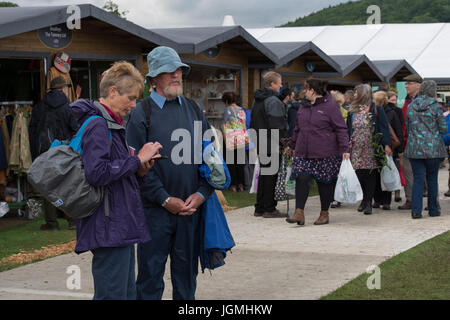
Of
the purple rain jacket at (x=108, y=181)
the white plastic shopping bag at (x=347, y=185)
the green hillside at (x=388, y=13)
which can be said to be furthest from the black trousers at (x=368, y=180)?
A: the green hillside at (x=388, y=13)

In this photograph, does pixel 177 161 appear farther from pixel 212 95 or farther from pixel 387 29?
pixel 387 29

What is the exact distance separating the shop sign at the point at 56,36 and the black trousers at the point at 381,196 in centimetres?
540

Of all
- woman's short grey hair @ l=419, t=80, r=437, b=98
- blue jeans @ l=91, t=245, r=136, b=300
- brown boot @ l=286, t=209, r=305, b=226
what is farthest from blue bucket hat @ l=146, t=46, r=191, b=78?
woman's short grey hair @ l=419, t=80, r=437, b=98

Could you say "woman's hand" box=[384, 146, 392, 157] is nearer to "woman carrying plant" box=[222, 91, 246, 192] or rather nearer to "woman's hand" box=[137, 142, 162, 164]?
"woman carrying plant" box=[222, 91, 246, 192]

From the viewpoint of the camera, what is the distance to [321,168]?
31.6 feet

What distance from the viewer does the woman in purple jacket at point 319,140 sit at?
9516 mm

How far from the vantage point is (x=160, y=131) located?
4.76 meters

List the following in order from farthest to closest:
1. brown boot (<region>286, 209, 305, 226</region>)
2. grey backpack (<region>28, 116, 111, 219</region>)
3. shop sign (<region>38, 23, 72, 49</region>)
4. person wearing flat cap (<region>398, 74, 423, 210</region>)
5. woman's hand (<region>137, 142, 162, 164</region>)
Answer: shop sign (<region>38, 23, 72, 49</region>) < person wearing flat cap (<region>398, 74, 423, 210</region>) < brown boot (<region>286, 209, 305, 226</region>) < woman's hand (<region>137, 142, 162, 164</region>) < grey backpack (<region>28, 116, 111, 219</region>)

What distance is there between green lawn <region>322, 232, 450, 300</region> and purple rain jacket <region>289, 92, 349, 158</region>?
1920 millimetres

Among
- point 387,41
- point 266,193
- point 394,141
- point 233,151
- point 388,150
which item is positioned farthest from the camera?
Result: point 387,41

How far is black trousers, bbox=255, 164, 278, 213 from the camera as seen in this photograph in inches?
422

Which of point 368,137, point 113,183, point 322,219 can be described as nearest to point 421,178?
point 368,137

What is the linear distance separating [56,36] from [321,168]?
192 inches

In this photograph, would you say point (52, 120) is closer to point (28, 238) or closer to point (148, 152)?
point (28, 238)
